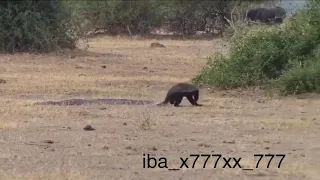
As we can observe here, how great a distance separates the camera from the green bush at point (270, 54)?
15328 mm

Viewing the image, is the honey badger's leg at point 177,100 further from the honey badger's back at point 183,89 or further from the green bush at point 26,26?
the green bush at point 26,26

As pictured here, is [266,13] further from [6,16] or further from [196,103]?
[196,103]

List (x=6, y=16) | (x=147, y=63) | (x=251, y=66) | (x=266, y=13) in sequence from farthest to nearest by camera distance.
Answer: (x=266, y=13) → (x=6, y=16) → (x=147, y=63) → (x=251, y=66)

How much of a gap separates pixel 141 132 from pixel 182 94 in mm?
2489

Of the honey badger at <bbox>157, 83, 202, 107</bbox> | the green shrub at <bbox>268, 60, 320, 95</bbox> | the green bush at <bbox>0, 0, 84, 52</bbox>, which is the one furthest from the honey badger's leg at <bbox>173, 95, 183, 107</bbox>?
the green bush at <bbox>0, 0, 84, 52</bbox>

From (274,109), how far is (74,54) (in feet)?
41.0

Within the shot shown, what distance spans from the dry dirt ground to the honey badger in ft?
0.45

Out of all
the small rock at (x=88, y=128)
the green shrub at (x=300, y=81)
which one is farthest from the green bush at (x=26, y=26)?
the small rock at (x=88, y=128)

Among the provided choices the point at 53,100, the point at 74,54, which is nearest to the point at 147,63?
the point at 74,54

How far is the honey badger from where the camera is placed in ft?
41.2

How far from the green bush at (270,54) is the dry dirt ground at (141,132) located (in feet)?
1.97

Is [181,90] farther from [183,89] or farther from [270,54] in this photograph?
[270,54]

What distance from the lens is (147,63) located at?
22.0 m

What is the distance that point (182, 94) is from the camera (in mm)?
12578
